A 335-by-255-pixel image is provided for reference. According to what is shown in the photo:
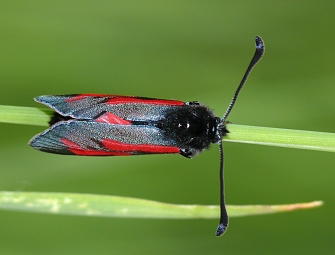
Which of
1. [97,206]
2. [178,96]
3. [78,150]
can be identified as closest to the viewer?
[97,206]

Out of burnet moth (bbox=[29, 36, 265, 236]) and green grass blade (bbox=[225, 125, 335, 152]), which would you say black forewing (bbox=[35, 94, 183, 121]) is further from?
green grass blade (bbox=[225, 125, 335, 152])

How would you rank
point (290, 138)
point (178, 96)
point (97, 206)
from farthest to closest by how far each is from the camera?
1. point (178, 96)
2. point (290, 138)
3. point (97, 206)

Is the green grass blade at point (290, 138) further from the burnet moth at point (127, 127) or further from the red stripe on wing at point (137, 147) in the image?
the red stripe on wing at point (137, 147)

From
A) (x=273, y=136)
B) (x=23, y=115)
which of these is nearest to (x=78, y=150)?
(x=23, y=115)

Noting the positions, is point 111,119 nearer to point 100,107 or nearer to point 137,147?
point 100,107

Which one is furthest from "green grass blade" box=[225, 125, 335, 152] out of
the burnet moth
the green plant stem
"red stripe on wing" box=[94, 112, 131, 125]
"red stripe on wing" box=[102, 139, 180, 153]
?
"red stripe on wing" box=[94, 112, 131, 125]

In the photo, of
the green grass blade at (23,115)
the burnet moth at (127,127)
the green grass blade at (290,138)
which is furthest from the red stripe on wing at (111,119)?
the green grass blade at (290,138)
